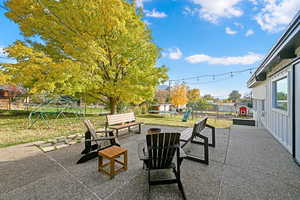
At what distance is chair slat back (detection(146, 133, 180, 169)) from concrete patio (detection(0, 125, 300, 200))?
0.51 m

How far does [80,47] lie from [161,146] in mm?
5699

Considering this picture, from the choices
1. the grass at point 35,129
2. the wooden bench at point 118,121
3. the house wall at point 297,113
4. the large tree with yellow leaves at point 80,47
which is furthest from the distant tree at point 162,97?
the house wall at point 297,113

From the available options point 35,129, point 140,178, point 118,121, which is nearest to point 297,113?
point 140,178

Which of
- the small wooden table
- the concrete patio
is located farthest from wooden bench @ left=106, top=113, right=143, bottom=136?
the small wooden table

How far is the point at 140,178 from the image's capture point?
8.34 feet

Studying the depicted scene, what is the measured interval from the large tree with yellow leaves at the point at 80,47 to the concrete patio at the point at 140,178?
10.6 feet

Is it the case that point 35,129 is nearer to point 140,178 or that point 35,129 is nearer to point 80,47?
point 80,47

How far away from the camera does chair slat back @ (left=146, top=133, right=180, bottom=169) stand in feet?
6.86

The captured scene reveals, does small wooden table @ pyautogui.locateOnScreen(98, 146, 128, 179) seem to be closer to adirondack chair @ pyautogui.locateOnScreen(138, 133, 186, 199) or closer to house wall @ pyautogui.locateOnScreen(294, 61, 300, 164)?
adirondack chair @ pyautogui.locateOnScreen(138, 133, 186, 199)

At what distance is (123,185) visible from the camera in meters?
2.31

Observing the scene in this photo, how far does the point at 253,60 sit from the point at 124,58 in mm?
14902

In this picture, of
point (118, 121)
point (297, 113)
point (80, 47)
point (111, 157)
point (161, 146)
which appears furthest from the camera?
point (80, 47)

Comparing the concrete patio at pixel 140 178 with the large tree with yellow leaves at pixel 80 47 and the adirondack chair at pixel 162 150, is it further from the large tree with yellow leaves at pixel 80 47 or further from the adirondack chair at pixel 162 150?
the large tree with yellow leaves at pixel 80 47

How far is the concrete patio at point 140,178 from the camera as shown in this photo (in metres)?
2.07
